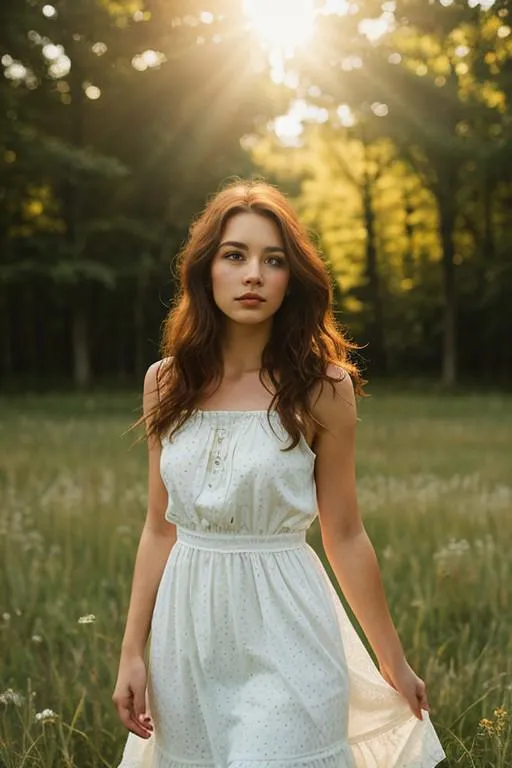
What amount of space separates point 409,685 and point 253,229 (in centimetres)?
136

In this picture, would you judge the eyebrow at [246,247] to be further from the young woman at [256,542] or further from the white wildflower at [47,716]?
the white wildflower at [47,716]

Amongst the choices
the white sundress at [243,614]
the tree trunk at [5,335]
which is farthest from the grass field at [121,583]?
the tree trunk at [5,335]

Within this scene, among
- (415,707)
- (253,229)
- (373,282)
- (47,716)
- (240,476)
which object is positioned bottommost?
(47,716)

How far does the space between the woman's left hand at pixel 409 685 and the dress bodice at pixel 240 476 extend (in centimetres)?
51

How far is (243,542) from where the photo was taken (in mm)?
2877

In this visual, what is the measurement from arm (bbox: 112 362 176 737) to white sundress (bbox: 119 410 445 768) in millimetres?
47

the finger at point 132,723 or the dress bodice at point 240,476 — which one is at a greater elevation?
the dress bodice at point 240,476

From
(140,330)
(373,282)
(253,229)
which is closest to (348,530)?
(253,229)

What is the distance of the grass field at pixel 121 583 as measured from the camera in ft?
13.7

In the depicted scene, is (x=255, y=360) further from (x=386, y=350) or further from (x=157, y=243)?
(x=386, y=350)

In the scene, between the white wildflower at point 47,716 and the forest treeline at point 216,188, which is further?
the forest treeline at point 216,188

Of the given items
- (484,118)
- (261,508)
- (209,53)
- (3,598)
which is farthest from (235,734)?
(209,53)

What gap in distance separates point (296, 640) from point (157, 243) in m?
31.3

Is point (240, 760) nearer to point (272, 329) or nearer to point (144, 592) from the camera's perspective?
point (144, 592)
